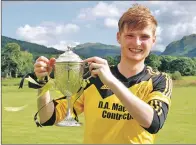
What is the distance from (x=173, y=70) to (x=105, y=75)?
13.3m

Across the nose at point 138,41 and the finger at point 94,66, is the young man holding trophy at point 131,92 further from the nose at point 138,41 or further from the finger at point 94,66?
the finger at point 94,66

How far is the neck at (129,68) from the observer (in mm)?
1978

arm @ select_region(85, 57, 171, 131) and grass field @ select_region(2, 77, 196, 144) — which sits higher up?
arm @ select_region(85, 57, 171, 131)

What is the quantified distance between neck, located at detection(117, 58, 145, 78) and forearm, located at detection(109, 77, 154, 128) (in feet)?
1.01

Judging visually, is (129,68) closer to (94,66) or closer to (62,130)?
(94,66)

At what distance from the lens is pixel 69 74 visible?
1820 mm

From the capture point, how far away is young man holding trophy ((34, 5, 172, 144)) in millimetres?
1853

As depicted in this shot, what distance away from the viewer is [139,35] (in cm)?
187

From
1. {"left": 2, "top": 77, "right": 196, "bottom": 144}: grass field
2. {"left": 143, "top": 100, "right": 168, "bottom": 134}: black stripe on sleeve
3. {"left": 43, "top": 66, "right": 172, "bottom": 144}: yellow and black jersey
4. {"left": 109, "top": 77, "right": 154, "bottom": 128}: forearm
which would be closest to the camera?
{"left": 109, "top": 77, "right": 154, "bottom": 128}: forearm

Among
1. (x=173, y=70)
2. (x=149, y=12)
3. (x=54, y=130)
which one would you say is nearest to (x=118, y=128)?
(x=149, y=12)

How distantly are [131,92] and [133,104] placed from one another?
0.14 m

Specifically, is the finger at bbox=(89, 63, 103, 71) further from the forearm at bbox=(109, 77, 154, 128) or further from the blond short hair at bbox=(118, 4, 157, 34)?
the blond short hair at bbox=(118, 4, 157, 34)

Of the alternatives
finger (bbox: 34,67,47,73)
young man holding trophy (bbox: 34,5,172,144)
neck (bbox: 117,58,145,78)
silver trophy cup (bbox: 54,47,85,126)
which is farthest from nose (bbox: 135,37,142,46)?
finger (bbox: 34,67,47,73)

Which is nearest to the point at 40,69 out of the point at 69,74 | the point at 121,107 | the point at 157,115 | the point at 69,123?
the point at 69,74
